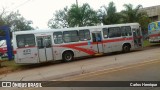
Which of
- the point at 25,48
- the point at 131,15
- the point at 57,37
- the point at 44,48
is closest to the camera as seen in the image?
the point at 25,48

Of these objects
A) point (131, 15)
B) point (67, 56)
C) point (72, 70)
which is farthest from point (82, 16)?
point (72, 70)

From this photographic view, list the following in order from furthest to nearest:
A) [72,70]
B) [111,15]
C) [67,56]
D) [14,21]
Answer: [14,21] → [111,15] → [67,56] → [72,70]

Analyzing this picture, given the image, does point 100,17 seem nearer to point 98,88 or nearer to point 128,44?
point 128,44

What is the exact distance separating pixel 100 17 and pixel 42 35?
2461 cm

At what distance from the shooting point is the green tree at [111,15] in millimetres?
41188

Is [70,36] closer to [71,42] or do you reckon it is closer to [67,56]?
[71,42]

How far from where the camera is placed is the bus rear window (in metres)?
17.9

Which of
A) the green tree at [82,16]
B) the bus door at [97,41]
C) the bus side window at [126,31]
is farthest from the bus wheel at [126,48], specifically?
the green tree at [82,16]

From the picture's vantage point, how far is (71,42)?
19.7m

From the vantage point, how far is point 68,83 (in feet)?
32.1

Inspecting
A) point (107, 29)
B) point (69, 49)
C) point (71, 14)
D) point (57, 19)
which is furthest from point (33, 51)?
point (57, 19)

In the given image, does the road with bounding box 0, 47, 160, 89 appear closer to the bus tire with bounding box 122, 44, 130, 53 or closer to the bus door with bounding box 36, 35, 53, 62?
the bus door with bounding box 36, 35, 53, 62

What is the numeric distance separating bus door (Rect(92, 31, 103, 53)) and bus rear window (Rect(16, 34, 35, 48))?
5221mm

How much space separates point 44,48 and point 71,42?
233 cm
